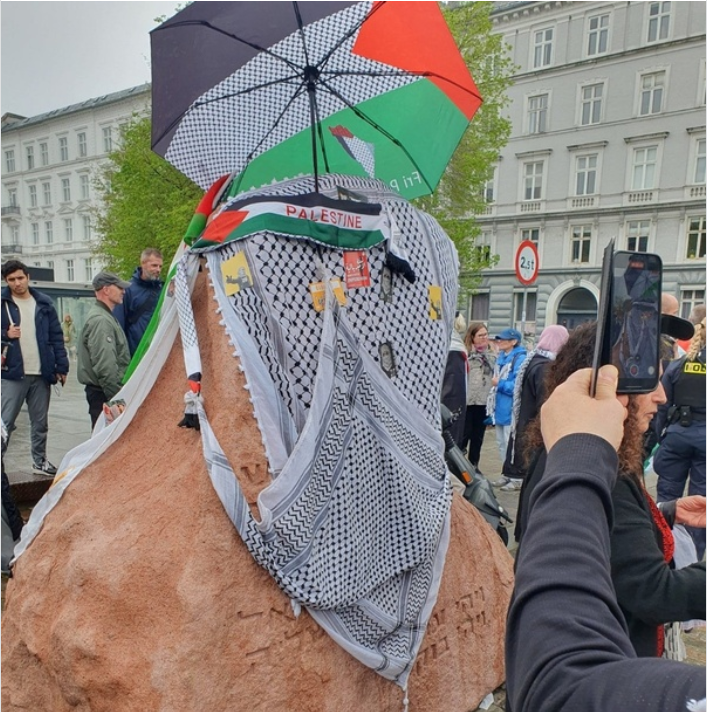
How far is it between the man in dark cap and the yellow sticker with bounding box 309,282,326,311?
322 cm

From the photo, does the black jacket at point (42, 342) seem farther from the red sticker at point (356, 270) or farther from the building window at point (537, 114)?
the building window at point (537, 114)

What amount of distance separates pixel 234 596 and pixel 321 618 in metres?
0.34

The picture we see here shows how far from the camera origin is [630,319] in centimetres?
109

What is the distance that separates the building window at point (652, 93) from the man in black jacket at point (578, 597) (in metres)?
27.7

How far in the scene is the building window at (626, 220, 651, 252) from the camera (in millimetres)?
25094

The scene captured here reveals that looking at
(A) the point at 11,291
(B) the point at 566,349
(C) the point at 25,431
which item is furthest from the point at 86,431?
(B) the point at 566,349

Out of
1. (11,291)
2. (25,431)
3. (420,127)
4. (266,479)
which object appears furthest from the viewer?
(25,431)

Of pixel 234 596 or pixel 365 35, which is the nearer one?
pixel 234 596

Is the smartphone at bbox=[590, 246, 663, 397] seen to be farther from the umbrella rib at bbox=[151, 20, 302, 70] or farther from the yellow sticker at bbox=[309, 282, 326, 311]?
the umbrella rib at bbox=[151, 20, 302, 70]

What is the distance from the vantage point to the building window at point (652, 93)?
24.0m

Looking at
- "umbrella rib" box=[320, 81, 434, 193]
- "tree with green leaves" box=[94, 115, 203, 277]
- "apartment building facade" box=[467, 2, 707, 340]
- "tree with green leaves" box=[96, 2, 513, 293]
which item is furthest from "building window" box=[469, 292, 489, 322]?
"umbrella rib" box=[320, 81, 434, 193]

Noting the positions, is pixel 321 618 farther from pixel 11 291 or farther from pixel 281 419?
pixel 11 291

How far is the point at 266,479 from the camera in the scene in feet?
7.04

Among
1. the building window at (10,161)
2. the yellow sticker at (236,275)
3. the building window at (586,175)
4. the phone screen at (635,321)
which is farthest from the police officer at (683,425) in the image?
the building window at (10,161)
